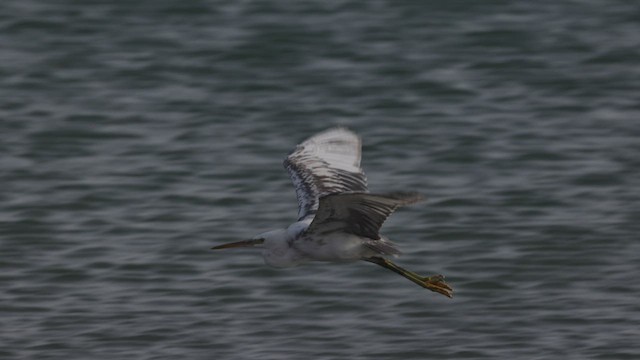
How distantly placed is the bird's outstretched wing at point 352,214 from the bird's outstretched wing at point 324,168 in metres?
0.63

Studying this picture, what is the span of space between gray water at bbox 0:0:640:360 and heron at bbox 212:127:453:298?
105cm

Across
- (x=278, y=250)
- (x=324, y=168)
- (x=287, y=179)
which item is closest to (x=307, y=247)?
(x=278, y=250)

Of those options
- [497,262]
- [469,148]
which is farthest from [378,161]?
[497,262]

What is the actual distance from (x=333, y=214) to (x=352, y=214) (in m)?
0.11

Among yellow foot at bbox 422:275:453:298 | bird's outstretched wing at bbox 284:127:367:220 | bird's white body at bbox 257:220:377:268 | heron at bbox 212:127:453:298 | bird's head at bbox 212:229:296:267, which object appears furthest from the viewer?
yellow foot at bbox 422:275:453:298

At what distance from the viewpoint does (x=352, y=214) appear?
7855 mm

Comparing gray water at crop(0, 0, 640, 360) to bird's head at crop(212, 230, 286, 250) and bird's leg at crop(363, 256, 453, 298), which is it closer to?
bird's leg at crop(363, 256, 453, 298)

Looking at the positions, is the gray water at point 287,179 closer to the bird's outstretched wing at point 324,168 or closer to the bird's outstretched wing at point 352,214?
the bird's outstretched wing at point 324,168

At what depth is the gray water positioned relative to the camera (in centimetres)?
962

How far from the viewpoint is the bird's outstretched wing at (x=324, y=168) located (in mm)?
8781

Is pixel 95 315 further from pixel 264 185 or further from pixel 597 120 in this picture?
pixel 597 120

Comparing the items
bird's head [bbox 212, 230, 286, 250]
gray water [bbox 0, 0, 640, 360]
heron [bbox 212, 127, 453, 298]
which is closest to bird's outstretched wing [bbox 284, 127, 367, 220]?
heron [bbox 212, 127, 453, 298]

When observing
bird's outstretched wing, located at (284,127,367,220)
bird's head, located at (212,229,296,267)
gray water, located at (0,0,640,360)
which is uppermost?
bird's outstretched wing, located at (284,127,367,220)

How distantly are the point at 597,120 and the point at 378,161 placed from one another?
82.4 inches
